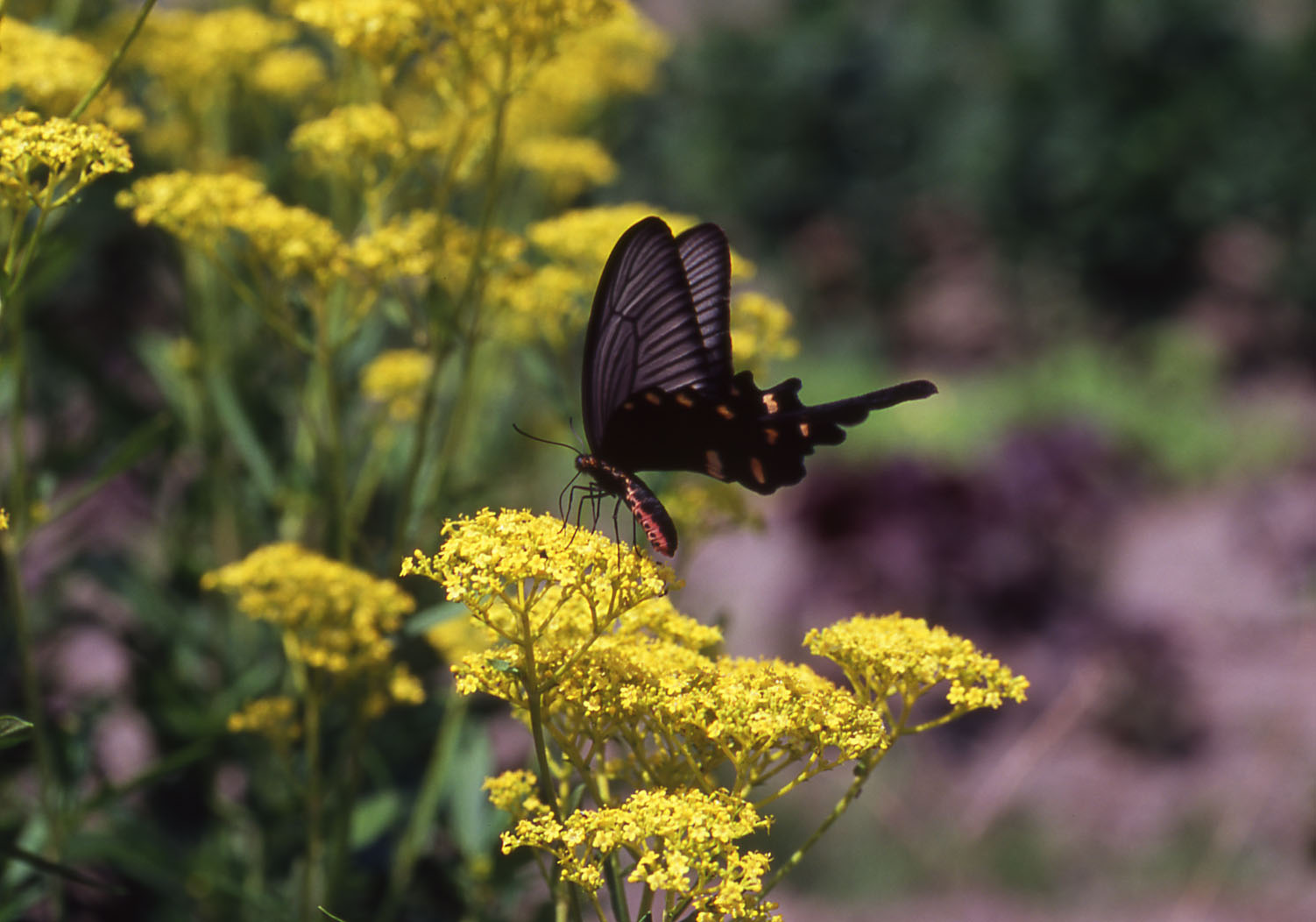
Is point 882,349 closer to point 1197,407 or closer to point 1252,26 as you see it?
point 1197,407

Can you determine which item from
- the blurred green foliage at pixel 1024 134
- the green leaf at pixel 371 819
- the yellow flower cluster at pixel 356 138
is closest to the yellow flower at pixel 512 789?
the green leaf at pixel 371 819

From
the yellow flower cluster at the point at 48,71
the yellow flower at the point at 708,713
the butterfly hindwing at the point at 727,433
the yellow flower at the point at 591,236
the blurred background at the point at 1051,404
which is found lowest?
the yellow flower at the point at 708,713

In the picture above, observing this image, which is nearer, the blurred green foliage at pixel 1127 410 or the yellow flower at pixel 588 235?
the yellow flower at pixel 588 235

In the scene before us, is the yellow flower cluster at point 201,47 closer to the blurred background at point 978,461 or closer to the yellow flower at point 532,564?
the blurred background at point 978,461

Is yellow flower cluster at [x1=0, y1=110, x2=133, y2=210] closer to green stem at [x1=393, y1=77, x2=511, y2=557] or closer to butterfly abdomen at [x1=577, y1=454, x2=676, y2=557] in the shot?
green stem at [x1=393, y1=77, x2=511, y2=557]

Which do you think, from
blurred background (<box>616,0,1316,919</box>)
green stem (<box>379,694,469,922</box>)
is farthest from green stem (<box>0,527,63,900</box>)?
blurred background (<box>616,0,1316,919</box>)

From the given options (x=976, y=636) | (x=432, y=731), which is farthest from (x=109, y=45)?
(x=976, y=636)

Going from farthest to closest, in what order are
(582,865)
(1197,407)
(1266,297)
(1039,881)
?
(1266,297)
(1197,407)
(1039,881)
(582,865)
